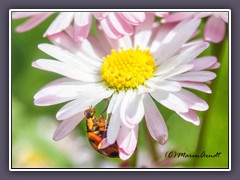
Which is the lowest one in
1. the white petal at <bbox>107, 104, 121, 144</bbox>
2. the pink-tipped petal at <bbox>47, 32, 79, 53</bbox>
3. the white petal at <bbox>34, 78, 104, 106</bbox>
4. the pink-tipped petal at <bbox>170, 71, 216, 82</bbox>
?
the white petal at <bbox>107, 104, 121, 144</bbox>

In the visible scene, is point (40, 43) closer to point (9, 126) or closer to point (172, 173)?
point (9, 126)

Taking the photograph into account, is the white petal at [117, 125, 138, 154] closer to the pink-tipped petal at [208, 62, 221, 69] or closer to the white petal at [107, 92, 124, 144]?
the white petal at [107, 92, 124, 144]

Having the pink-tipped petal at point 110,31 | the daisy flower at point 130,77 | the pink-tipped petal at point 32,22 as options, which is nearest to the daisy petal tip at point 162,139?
the daisy flower at point 130,77

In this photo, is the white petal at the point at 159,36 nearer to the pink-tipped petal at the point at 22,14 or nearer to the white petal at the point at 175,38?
the white petal at the point at 175,38

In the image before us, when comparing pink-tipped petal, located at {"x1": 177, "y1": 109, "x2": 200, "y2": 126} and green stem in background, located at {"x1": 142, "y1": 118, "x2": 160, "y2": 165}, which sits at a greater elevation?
pink-tipped petal, located at {"x1": 177, "y1": 109, "x2": 200, "y2": 126}

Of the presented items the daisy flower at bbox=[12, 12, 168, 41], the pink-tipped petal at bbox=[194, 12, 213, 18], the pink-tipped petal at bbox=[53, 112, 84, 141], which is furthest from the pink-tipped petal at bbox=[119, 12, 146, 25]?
the pink-tipped petal at bbox=[53, 112, 84, 141]
